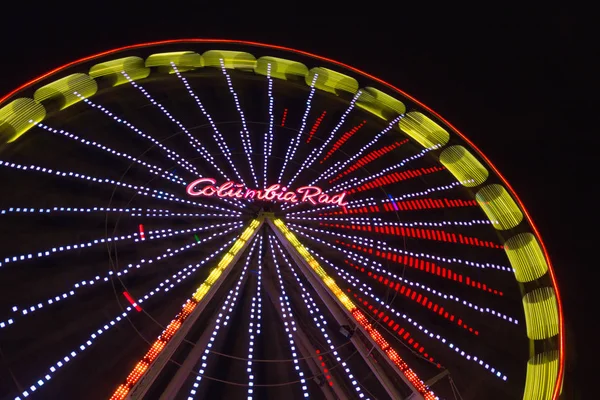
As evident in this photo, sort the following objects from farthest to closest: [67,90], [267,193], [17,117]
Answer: [67,90], [267,193], [17,117]

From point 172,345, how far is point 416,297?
4.93 ft

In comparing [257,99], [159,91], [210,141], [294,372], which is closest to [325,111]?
[257,99]

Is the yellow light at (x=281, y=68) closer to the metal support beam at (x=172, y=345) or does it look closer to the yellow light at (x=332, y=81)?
the yellow light at (x=332, y=81)

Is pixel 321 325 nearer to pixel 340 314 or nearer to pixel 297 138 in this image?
pixel 340 314

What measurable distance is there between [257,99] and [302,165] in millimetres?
683

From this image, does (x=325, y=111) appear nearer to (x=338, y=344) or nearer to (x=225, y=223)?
(x=225, y=223)

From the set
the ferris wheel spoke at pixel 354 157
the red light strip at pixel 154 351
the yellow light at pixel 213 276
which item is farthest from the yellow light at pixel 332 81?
the red light strip at pixel 154 351

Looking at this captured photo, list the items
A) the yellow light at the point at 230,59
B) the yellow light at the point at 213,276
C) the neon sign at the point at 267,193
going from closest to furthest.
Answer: the yellow light at the point at 213,276 → the neon sign at the point at 267,193 → the yellow light at the point at 230,59

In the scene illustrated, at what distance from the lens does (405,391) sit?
2.86 meters

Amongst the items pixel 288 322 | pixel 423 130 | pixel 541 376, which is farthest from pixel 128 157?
pixel 541 376

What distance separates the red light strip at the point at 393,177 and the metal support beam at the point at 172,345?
1.06 meters

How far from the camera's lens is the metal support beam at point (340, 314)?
9.29 ft

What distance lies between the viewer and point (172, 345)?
8.78ft

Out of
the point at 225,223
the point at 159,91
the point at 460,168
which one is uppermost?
the point at 159,91
